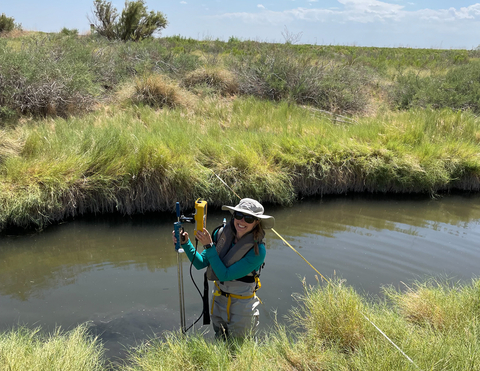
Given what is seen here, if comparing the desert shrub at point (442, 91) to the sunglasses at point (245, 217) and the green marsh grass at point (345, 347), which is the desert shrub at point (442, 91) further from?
the sunglasses at point (245, 217)

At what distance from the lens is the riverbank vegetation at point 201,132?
7.25m

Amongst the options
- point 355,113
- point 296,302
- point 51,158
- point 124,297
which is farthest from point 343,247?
point 355,113

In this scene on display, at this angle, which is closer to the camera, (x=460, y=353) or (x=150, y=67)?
(x=460, y=353)

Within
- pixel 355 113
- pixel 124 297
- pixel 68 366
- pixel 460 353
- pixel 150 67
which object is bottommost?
pixel 124 297

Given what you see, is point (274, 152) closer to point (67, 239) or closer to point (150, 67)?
point (67, 239)

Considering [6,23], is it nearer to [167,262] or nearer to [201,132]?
[201,132]

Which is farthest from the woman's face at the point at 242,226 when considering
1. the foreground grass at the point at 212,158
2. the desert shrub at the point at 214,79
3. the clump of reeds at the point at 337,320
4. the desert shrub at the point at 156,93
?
the desert shrub at the point at 214,79

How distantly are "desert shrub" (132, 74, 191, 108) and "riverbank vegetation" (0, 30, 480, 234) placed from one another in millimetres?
40

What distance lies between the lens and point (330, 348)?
3.55 m

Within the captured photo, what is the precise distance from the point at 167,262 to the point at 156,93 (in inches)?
294

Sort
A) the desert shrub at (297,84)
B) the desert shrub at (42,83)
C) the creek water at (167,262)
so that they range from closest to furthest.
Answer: the creek water at (167,262)
the desert shrub at (42,83)
the desert shrub at (297,84)

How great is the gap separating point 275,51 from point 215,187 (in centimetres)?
929

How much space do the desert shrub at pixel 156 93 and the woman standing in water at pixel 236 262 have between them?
30.0 feet

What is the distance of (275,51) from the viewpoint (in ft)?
49.6
